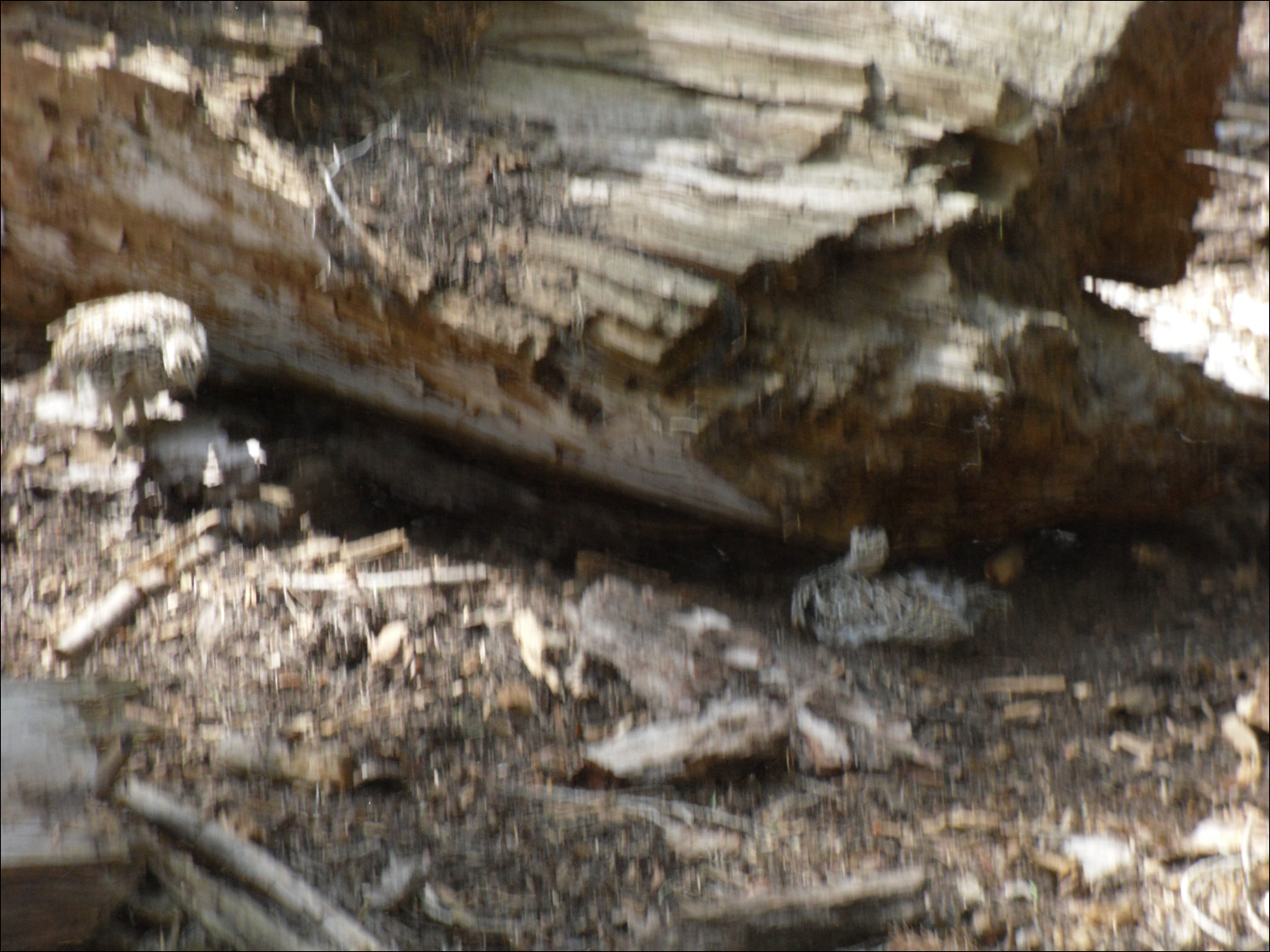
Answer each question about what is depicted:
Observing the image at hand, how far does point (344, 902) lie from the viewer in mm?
1865

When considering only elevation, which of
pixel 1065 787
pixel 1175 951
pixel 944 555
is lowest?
pixel 1175 951

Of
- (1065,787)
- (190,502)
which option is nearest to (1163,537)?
(1065,787)

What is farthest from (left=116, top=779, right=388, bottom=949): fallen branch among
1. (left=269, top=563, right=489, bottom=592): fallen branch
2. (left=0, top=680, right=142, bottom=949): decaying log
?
(left=269, top=563, right=489, bottom=592): fallen branch

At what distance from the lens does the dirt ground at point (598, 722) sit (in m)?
1.99

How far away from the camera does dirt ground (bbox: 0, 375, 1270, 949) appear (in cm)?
199

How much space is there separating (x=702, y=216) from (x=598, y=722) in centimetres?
115

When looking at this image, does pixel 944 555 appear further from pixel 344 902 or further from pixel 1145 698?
pixel 344 902

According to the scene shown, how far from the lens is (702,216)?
2.48m

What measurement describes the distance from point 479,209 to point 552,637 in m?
1.04

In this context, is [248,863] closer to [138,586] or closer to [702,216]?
[138,586]

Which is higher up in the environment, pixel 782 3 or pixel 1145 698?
pixel 782 3

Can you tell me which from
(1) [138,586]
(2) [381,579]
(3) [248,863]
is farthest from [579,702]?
(1) [138,586]

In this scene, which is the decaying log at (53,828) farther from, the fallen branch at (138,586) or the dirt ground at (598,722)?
the fallen branch at (138,586)

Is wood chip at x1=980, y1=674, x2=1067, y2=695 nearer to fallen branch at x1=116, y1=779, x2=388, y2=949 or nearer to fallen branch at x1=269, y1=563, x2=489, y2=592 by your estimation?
fallen branch at x1=269, y1=563, x2=489, y2=592
